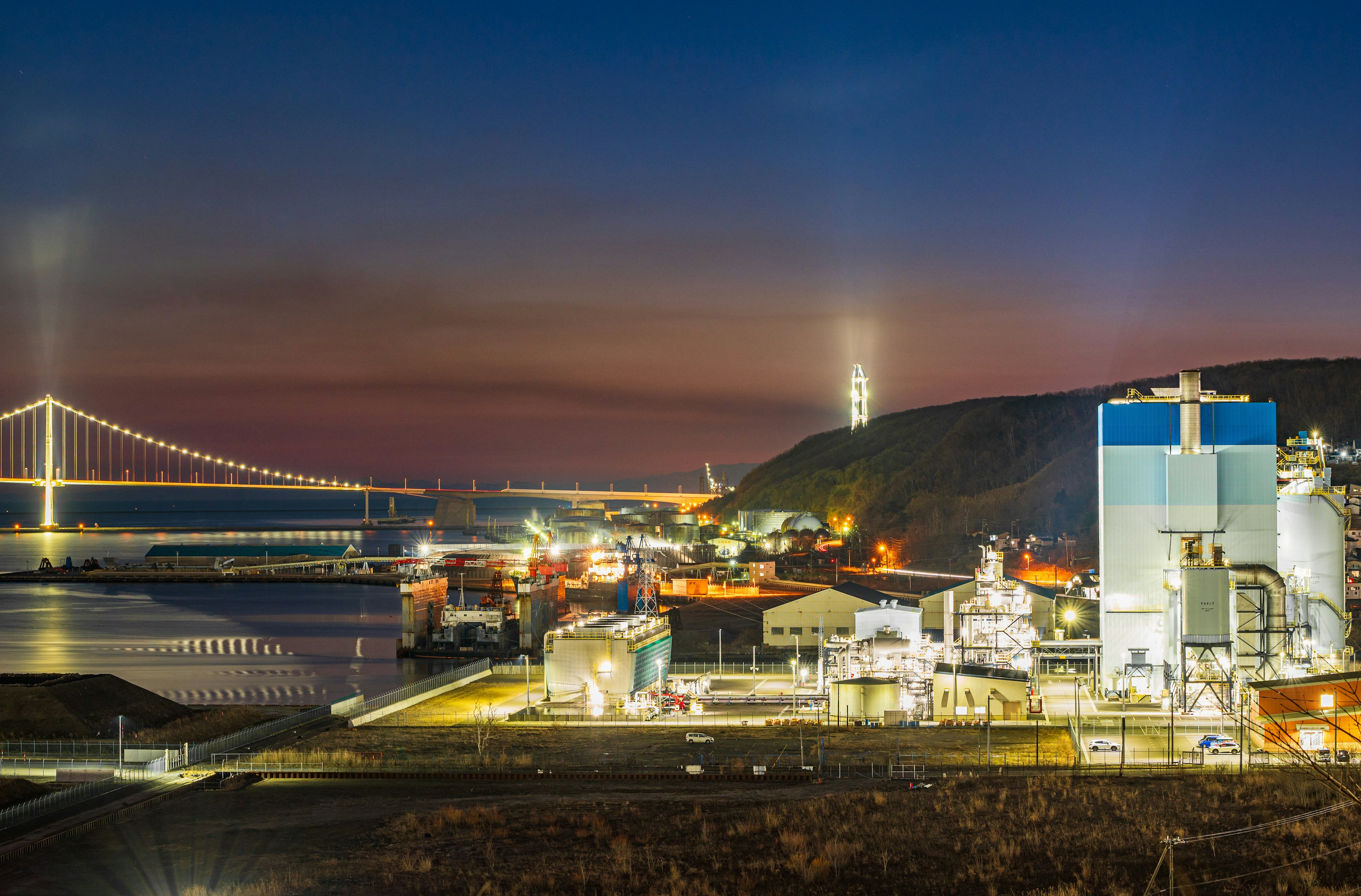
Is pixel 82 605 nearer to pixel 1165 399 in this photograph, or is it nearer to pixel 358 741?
pixel 358 741

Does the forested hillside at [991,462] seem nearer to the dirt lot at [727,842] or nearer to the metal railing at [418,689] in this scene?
the metal railing at [418,689]

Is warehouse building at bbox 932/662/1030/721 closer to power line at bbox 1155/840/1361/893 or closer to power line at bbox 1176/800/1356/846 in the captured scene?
power line at bbox 1176/800/1356/846

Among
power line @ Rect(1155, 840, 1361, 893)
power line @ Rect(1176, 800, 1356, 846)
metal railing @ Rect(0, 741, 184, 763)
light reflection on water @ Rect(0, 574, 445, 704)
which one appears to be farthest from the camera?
light reflection on water @ Rect(0, 574, 445, 704)

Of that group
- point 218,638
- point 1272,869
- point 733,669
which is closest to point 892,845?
point 1272,869

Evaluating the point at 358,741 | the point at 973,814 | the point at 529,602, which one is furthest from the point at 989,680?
the point at 529,602

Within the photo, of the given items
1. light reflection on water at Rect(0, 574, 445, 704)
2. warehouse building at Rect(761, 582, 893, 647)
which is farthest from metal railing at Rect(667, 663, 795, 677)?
light reflection on water at Rect(0, 574, 445, 704)

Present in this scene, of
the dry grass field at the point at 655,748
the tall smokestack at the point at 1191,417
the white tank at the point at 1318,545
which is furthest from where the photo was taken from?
the white tank at the point at 1318,545

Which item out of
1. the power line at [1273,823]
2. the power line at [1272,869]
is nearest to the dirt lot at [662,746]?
the power line at [1273,823]
